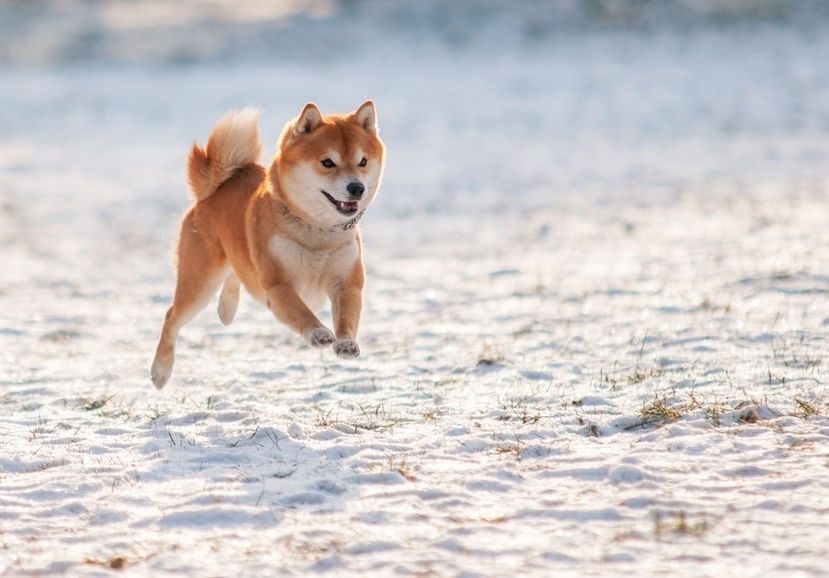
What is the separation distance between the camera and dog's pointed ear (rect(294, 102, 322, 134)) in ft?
18.9

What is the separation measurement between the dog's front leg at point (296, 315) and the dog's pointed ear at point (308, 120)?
82 centimetres

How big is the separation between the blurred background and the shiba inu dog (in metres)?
5.87

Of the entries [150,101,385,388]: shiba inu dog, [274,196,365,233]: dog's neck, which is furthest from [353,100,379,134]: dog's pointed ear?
[274,196,365,233]: dog's neck

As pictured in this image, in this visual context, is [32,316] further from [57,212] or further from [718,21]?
[718,21]

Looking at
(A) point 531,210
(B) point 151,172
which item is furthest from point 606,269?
(B) point 151,172

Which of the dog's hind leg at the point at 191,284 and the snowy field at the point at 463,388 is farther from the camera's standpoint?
the dog's hind leg at the point at 191,284

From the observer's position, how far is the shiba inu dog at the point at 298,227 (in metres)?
5.64

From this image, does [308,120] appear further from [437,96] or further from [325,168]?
[437,96]

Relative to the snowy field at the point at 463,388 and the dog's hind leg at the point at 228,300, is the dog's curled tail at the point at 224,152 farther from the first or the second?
the snowy field at the point at 463,388

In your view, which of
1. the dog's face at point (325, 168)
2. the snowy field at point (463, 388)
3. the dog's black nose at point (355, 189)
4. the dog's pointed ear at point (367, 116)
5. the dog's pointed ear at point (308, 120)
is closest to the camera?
the snowy field at point (463, 388)

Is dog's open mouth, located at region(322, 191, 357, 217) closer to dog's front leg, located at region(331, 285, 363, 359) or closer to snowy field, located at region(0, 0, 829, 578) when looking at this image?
dog's front leg, located at region(331, 285, 363, 359)

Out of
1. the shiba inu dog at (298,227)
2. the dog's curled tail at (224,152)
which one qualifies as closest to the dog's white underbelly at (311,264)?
the shiba inu dog at (298,227)

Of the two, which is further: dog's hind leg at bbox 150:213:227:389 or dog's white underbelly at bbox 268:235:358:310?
dog's hind leg at bbox 150:213:227:389

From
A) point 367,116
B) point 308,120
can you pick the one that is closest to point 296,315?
point 308,120
